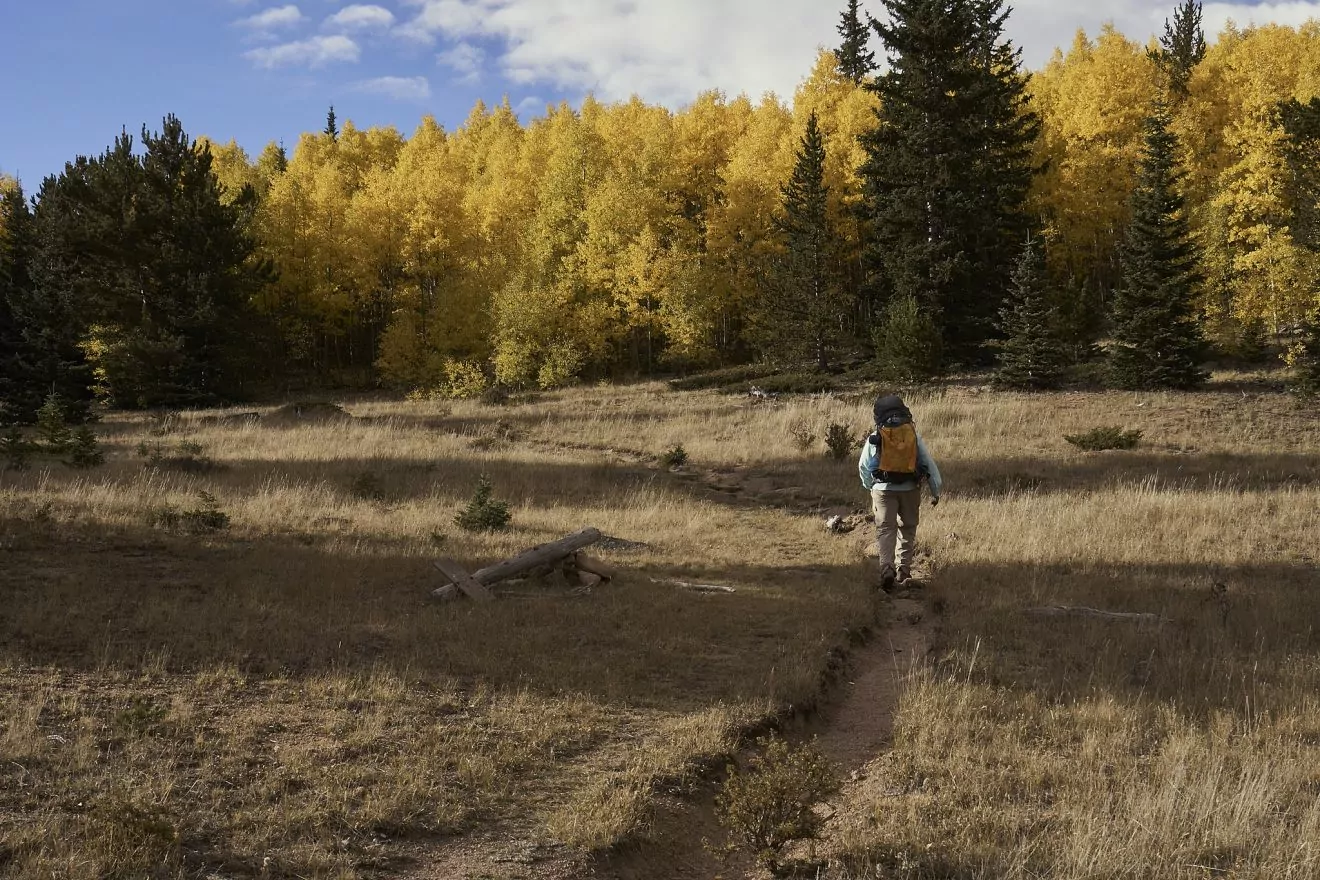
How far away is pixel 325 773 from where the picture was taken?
4859 mm

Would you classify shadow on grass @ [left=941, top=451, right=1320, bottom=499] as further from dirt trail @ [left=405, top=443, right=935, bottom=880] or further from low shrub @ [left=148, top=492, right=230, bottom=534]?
low shrub @ [left=148, top=492, right=230, bottom=534]

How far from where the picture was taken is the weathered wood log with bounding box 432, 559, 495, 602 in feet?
28.6

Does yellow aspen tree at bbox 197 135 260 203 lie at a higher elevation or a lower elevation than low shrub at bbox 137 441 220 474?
higher

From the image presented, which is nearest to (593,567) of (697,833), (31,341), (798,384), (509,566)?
(509,566)

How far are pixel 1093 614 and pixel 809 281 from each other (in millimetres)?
25788

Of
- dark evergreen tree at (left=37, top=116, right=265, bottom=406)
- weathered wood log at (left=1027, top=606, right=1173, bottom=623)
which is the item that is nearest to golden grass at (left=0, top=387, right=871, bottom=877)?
weathered wood log at (left=1027, top=606, right=1173, bottom=623)

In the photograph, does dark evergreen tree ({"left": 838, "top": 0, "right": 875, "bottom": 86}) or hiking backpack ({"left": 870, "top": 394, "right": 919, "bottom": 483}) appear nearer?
hiking backpack ({"left": 870, "top": 394, "right": 919, "bottom": 483})

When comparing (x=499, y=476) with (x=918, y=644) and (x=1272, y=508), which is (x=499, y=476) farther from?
(x=1272, y=508)

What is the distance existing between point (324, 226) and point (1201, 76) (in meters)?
46.0

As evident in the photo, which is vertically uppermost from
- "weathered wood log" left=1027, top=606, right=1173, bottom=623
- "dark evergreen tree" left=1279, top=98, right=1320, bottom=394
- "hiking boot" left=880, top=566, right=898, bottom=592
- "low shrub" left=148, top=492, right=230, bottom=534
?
"dark evergreen tree" left=1279, top=98, right=1320, bottom=394

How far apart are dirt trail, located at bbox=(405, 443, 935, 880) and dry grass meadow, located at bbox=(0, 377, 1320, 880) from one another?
0.12 m

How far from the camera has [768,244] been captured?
39719mm

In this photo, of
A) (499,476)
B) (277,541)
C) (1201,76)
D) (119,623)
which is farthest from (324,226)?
(1201,76)

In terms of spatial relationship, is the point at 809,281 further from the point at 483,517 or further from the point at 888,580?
the point at 888,580
